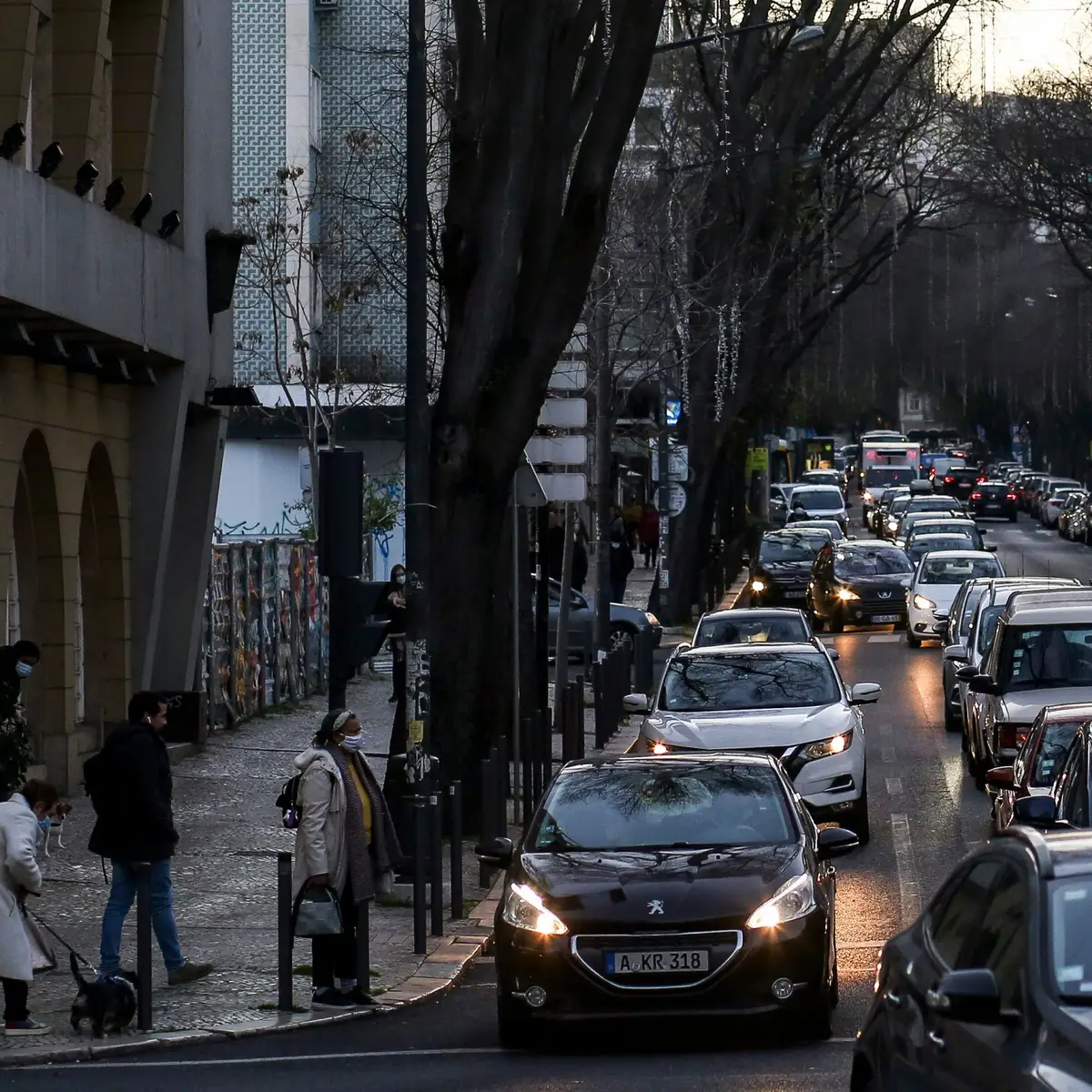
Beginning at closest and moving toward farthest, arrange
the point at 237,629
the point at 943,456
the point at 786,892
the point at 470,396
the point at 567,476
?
the point at 786,892
the point at 470,396
the point at 567,476
the point at 237,629
the point at 943,456

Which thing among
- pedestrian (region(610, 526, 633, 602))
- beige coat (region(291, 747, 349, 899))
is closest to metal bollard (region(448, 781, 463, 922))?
beige coat (region(291, 747, 349, 899))

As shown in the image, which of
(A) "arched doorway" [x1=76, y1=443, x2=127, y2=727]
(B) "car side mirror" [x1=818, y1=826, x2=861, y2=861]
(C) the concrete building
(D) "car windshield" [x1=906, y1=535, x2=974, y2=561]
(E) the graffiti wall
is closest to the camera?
(B) "car side mirror" [x1=818, y1=826, x2=861, y2=861]

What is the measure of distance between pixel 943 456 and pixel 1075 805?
3724 inches

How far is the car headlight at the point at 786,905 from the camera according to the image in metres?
9.73

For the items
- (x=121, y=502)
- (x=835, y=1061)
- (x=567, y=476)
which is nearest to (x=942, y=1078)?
(x=835, y=1061)

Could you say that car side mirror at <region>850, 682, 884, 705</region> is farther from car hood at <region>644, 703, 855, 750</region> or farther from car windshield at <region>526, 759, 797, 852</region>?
car windshield at <region>526, 759, 797, 852</region>

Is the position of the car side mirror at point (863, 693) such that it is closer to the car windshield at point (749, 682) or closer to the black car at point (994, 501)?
the car windshield at point (749, 682)

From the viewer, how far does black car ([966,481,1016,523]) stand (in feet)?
289

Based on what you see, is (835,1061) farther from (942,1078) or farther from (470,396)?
(470,396)

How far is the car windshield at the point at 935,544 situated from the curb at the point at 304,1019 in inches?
1292

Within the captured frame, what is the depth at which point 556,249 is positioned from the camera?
16.6 m

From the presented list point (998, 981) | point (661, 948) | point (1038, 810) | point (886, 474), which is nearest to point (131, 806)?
point (661, 948)

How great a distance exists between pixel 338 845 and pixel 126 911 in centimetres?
116

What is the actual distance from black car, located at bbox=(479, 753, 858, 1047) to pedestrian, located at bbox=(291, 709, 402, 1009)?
3.53ft
